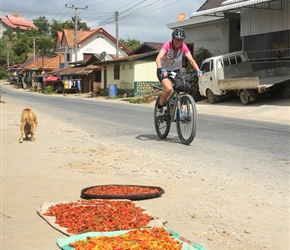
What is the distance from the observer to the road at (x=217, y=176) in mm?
3936

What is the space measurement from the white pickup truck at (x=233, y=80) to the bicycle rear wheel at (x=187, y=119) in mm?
11301

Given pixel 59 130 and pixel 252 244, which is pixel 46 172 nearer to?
Answer: pixel 252 244

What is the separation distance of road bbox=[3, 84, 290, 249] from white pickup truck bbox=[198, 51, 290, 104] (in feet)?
29.8

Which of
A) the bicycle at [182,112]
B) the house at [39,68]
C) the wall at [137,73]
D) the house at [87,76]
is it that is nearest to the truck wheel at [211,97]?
the wall at [137,73]

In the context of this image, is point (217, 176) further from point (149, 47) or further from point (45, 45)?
point (45, 45)

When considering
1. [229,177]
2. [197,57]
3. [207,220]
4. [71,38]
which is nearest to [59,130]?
[229,177]

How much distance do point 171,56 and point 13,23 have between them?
154438 mm

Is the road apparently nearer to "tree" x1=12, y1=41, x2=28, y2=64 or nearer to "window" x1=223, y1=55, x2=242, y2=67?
"window" x1=223, y1=55, x2=242, y2=67

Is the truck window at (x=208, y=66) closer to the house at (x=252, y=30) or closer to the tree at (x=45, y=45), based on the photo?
the house at (x=252, y=30)

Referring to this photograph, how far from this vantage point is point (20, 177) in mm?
6074

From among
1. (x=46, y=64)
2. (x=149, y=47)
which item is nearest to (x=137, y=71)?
(x=149, y=47)

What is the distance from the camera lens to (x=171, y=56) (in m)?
8.25

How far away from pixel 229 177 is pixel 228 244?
2392 mm

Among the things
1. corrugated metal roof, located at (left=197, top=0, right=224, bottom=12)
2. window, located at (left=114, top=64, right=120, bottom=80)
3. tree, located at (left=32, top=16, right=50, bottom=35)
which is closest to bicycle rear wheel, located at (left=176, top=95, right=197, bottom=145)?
corrugated metal roof, located at (left=197, top=0, right=224, bottom=12)
